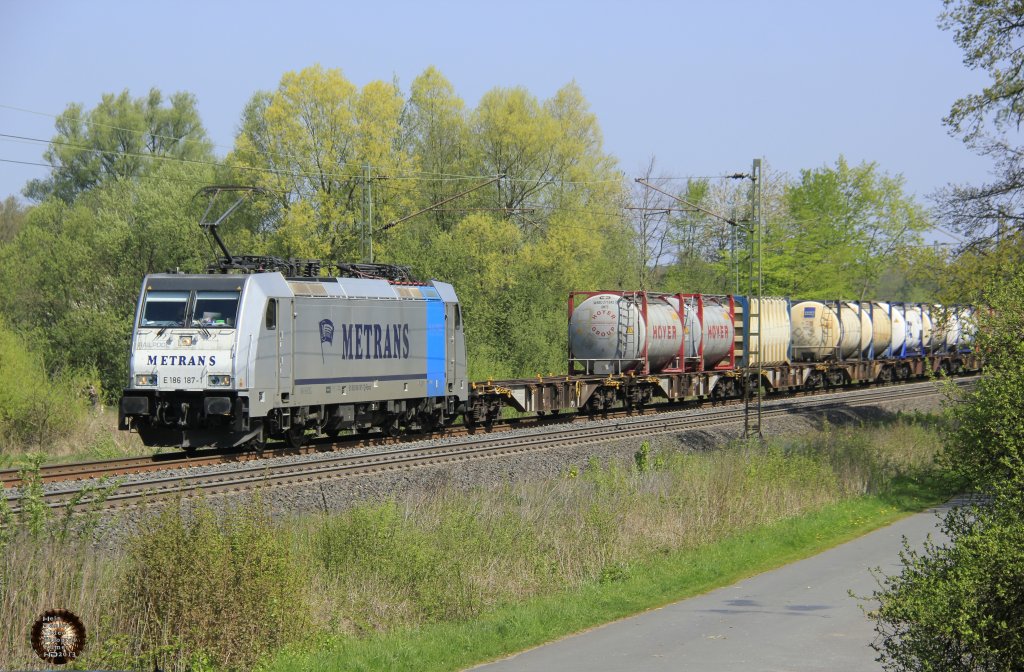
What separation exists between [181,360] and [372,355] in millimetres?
4873

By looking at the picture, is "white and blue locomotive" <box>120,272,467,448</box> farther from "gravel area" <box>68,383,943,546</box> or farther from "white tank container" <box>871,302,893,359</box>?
"white tank container" <box>871,302,893,359</box>

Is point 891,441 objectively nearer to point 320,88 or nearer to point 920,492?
point 920,492

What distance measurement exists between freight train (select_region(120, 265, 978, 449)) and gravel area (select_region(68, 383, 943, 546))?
5.07 ft

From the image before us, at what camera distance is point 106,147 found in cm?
6738

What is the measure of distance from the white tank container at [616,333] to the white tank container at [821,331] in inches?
371

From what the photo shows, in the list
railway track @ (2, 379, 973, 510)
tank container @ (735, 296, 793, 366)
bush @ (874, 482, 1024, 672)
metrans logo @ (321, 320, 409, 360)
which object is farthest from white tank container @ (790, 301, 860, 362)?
bush @ (874, 482, 1024, 672)

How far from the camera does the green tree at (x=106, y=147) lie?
6688 cm

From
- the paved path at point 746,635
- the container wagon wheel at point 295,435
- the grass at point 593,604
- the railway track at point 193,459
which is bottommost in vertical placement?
the grass at point 593,604

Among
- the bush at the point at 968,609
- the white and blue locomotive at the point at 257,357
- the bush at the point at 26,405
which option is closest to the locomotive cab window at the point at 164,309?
the white and blue locomotive at the point at 257,357

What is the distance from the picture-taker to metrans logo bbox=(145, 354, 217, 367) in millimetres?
21000

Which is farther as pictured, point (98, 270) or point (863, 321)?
point (863, 321)

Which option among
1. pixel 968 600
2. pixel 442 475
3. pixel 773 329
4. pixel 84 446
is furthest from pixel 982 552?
pixel 773 329

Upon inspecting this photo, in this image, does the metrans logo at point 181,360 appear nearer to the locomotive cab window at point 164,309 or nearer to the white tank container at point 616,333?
the locomotive cab window at point 164,309

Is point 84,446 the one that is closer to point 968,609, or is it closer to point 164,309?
point 164,309
